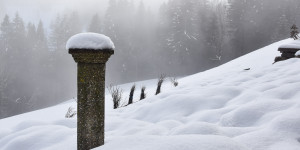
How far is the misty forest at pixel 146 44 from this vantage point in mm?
36344

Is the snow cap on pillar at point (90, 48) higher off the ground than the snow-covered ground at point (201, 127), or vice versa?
the snow cap on pillar at point (90, 48)

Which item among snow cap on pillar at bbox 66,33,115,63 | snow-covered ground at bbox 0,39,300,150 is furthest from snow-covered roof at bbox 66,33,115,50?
snow-covered ground at bbox 0,39,300,150

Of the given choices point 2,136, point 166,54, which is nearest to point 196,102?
point 2,136

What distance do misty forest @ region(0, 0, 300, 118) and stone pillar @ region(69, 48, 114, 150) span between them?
3263cm

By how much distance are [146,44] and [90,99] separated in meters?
37.2

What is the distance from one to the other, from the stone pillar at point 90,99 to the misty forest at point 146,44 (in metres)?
32.6

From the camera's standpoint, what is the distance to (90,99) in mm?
2631

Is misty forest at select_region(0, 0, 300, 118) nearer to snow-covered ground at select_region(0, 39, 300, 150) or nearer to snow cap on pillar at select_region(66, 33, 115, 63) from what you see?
snow-covered ground at select_region(0, 39, 300, 150)

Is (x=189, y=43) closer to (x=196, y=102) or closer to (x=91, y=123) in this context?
(x=196, y=102)

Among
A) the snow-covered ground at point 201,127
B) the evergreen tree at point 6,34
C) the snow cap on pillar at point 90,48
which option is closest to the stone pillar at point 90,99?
the snow cap on pillar at point 90,48

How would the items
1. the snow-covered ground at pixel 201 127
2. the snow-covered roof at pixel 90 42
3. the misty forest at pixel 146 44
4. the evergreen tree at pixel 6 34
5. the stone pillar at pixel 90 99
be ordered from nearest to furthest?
the snow-covered ground at pixel 201 127 → the snow-covered roof at pixel 90 42 → the stone pillar at pixel 90 99 → the misty forest at pixel 146 44 → the evergreen tree at pixel 6 34

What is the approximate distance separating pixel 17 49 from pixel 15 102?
9.15m

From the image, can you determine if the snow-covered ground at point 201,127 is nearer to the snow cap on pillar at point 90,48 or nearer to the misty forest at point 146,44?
the snow cap on pillar at point 90,48

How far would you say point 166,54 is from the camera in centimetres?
3716
